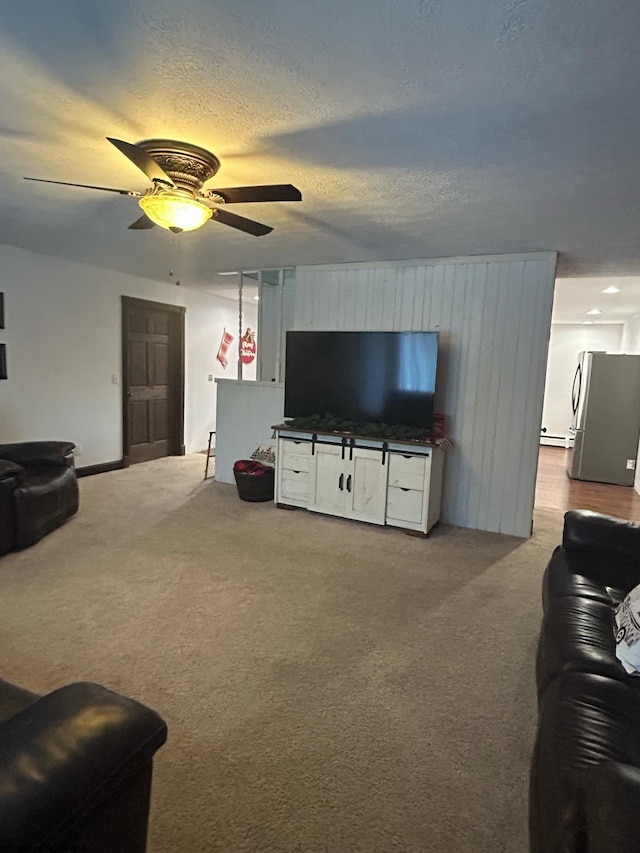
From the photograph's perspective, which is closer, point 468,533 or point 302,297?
point 468,533

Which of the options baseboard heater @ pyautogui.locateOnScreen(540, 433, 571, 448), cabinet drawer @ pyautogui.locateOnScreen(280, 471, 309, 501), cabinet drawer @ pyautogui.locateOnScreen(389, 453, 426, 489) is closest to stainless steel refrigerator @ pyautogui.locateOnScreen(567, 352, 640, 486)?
baseboard heater @ pyautogui.locateOnScreen(540, 433, 571, 448)

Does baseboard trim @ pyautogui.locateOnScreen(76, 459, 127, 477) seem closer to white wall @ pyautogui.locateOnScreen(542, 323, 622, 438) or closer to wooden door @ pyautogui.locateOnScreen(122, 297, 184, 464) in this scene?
wooden door @ pyautogui.locateOnScreen(122, 297, 184, 464)

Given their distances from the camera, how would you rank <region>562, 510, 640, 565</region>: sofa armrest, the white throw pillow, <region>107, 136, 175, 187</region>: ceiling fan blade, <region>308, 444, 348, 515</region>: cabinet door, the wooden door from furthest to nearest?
the wooden door → <region>308, 444, 348, 515</region>: cabinet door → <region>562, 510, 640, 565</region>: sofa armrest → <region>107, 136, 175, 187</region>: ceiling fan blade → the white throw pillow

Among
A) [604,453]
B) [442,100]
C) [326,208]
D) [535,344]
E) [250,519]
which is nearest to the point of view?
[442,100]

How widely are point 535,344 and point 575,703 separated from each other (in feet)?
10.4

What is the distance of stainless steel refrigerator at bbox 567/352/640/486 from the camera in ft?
21.1

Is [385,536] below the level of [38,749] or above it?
below

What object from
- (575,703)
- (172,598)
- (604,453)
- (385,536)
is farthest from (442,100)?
(604,453)

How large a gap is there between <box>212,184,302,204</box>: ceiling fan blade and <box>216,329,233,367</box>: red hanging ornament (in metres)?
5.26

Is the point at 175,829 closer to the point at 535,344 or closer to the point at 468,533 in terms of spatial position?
the point at 468,533

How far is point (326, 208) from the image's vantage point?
3082mm

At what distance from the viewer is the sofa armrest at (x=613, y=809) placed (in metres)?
0.83

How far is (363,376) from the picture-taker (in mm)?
4434

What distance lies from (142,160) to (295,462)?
3.04 metres
